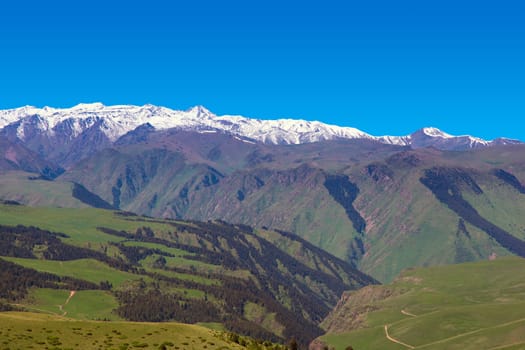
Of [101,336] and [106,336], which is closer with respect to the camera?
[101,336]

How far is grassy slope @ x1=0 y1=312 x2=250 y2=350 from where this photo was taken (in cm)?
11512

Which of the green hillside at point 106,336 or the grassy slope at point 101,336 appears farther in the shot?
the grassy slope at point 101,336

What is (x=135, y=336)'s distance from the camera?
12825 cm

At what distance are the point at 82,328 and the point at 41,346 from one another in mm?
18628

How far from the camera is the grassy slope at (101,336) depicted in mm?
115125

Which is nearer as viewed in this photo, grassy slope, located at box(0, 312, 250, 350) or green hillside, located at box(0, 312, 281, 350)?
green hillside, located at box(0, 312, 281, 350)

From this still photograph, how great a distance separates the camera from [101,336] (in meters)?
125

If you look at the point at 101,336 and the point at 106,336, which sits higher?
the point at 106,336

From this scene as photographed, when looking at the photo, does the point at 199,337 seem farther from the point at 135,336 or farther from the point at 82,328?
the point at 82,328

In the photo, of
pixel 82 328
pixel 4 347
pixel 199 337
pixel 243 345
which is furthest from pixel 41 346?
pixel 243 345

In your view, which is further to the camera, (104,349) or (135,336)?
(135,336)

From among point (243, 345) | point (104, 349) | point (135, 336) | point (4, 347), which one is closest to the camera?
point (4, 347)

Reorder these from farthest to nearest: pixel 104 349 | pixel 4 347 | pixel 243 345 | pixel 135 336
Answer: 1. pixel 243 345
2. pixel 135 336
3. pixel 104 349
4. pixel 4 347

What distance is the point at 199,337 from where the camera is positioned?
133 metres
